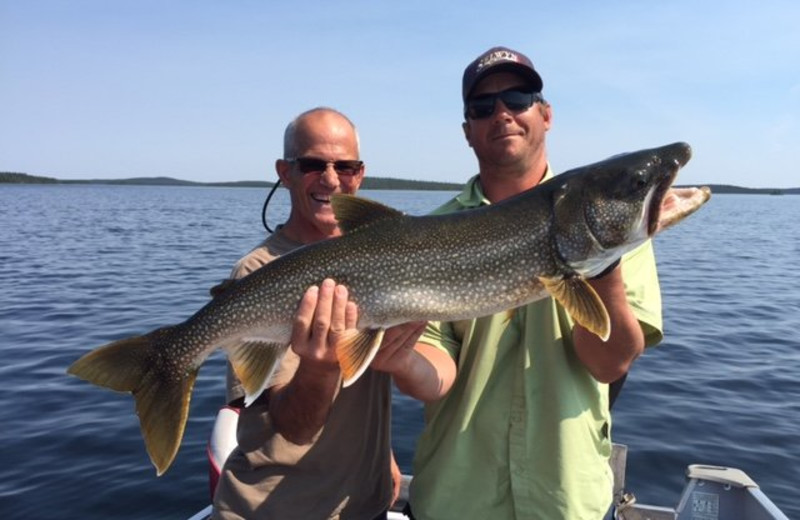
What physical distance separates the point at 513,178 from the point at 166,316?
513 inches

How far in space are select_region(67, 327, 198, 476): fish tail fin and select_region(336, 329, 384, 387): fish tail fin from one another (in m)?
0.92

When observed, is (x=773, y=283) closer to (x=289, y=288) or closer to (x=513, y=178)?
(x=513, y=178)

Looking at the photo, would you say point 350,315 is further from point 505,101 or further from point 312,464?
point 505,101

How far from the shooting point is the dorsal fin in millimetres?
3525

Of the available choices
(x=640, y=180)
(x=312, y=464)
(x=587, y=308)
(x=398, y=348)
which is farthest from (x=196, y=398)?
(x=640, y=180)

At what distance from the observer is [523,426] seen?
11.1 ft

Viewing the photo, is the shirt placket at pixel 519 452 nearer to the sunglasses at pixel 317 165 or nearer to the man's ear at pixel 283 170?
the sunglasses at pixel 317 165

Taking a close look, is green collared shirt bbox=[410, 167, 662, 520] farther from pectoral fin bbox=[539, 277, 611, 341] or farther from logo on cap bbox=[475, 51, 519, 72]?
logo on cap bbox=[475, 51, 519, 72]

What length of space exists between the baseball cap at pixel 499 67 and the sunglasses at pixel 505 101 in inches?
2.9

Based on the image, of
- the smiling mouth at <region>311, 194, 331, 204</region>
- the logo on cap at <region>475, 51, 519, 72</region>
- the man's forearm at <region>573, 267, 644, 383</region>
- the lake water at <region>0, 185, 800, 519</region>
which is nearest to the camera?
the man's forearm at <region>573, 267, 644, 383</region>

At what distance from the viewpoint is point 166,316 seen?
15.3 metres

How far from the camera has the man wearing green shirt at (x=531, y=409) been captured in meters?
3.32

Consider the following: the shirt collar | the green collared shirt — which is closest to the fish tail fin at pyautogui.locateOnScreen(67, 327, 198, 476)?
the green collared shirt

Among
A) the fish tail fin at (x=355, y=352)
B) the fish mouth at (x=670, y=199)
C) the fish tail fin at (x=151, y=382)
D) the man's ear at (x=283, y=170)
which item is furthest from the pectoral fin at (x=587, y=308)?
the fish tail fin at (x=151, y=382)
